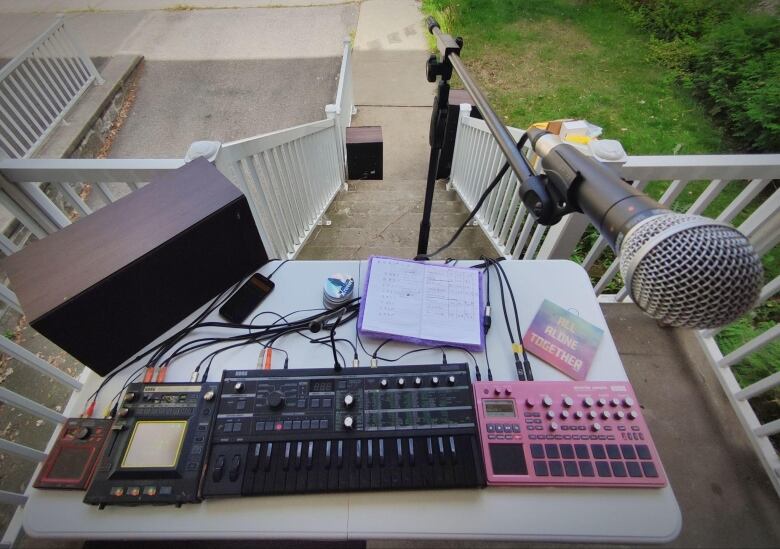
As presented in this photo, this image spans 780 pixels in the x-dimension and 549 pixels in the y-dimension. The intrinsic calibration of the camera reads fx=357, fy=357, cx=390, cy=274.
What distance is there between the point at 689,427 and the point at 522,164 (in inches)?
61.4

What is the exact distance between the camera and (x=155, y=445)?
2.51ft

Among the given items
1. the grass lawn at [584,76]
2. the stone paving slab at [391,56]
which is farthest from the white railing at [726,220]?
the stone paving slab at [391,56]

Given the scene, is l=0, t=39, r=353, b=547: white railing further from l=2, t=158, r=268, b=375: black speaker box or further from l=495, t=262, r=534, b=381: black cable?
l=495, t=262, r=534, b=381: black cable

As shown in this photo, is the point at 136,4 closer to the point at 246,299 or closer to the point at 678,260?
the point at 246,299

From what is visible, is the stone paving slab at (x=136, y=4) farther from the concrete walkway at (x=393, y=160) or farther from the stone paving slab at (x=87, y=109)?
the stone paving slab at (x=87, y=109)

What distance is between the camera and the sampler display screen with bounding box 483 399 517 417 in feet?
2.69

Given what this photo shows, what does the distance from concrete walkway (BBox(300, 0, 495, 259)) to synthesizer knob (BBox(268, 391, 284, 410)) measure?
159 centimetres

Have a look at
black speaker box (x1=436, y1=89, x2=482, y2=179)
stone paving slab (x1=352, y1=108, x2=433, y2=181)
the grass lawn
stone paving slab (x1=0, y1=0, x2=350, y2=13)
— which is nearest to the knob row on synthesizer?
the grass lawn

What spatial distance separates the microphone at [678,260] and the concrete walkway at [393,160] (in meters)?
1.93

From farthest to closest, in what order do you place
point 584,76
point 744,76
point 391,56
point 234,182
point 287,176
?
point 391,56, point 584,76, point 744,76, point 287,176, point 234,182

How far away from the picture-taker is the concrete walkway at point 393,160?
253 cm

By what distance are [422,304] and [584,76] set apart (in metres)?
4.72

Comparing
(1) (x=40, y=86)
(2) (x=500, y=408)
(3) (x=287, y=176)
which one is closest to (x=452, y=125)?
(3) (x=287, y=176)

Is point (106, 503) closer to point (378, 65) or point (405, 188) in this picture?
point (405, 188)
